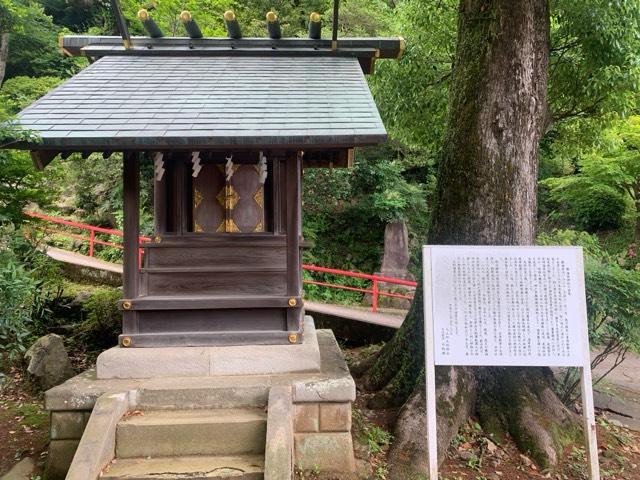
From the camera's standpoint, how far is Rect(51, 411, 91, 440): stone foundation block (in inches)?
155

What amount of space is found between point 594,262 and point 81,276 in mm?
11109

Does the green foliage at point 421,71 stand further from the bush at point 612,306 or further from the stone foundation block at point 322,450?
the stone foundation block at point 322,450

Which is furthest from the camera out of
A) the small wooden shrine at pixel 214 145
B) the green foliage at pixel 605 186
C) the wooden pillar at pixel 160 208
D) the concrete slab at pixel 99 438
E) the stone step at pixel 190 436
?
the green foliage at pixel 605 186

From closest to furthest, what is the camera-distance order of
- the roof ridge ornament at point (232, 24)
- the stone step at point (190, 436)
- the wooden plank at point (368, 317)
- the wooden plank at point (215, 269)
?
the stone step at point (190, 436), the wooden plank at point (215, 269), the roof ridge ornament at point (232, 24), the wooden plank at point (368, 317)

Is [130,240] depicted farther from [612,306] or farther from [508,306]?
[612,306]

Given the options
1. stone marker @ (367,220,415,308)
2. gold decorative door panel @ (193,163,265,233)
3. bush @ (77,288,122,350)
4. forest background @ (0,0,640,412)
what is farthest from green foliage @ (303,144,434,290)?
gold decorative door panel @ (193,163,265,233)

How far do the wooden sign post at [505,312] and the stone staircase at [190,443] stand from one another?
1545mm

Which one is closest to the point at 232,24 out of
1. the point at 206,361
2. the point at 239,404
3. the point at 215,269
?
the point at 215,269

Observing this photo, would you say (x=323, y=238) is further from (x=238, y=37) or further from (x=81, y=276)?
(x=238, y=37)

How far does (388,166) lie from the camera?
48.4 ft

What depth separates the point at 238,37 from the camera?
5844mm

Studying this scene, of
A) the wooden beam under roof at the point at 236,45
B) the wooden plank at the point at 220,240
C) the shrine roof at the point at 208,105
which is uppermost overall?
the wooden beam under roof at the point at 236,45

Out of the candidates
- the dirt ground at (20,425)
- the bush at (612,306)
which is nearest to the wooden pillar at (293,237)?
the dirt ground at (20,425)

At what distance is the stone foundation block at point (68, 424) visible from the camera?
3.93m
